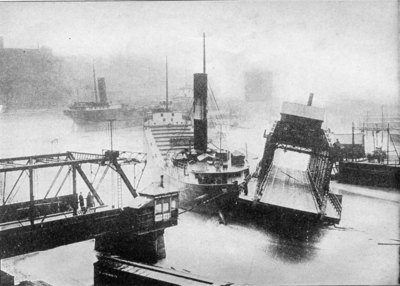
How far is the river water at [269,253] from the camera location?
662 inches

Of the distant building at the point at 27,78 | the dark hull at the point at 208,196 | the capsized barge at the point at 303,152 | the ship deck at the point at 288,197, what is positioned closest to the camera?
the ship deck at the point at 288,197

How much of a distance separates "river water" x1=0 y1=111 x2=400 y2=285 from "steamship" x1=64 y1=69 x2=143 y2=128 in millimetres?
43800

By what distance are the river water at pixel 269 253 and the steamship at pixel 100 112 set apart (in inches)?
1724

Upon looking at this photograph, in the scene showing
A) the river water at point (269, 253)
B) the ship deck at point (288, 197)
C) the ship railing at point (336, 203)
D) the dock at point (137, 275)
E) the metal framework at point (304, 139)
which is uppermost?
the metal framework at point (304, 139)

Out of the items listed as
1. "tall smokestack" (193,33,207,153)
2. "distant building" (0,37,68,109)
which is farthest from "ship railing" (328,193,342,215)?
"distant building" (0,37,68,109)

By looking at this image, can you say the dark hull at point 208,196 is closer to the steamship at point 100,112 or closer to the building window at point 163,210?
the building window at point 163,210

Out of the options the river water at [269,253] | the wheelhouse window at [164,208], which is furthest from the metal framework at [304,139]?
the wheelhouse window at [164,208]

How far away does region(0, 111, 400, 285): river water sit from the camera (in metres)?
16.8

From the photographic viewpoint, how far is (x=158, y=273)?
14.0 meters

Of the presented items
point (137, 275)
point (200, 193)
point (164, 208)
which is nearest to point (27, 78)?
point (200, 193)

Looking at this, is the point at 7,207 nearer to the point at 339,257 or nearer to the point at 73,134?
the point at 339,257

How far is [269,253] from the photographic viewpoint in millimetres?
19188

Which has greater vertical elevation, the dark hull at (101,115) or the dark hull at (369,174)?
the dark hull at (101,115)

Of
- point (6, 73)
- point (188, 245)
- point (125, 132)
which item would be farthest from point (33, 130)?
point (188, 245)
